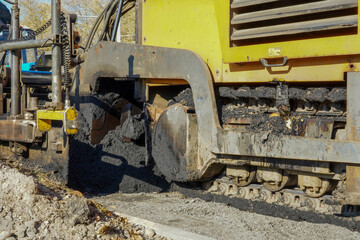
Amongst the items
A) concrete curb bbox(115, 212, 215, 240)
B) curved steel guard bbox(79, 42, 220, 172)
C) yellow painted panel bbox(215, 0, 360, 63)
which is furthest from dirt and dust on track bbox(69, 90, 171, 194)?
concrete curb bbox(115, 212, 215, 240)

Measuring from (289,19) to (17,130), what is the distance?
125 inches

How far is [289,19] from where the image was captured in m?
3.99

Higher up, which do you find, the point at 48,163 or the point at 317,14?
the point at 317,14

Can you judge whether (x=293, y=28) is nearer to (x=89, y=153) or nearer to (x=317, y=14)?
(x=317, y=14)

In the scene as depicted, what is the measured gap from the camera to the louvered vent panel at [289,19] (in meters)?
3.66

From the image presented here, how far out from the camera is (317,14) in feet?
12.6

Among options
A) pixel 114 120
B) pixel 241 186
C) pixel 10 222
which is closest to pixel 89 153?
pixel 114 120

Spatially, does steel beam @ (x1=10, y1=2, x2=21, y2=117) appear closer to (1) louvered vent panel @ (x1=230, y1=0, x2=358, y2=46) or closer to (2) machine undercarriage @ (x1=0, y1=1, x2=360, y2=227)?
(2) machine undercarriage @ (x1=0, y1=1, x2=360, y2=227)

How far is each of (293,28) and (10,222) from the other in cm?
244

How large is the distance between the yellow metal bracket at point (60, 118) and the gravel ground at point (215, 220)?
753 mm

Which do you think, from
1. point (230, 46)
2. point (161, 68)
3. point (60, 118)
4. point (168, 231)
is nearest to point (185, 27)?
point (161, 68)

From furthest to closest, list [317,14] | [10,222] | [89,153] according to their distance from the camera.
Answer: [89,153], [317,14], [10,222]

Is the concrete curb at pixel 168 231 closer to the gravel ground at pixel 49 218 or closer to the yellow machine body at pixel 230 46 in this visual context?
the gravel ground at pixel 49 218

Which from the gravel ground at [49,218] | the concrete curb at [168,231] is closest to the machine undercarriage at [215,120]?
the concrete curb at [168,231]
